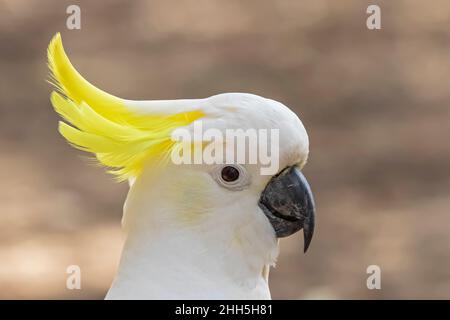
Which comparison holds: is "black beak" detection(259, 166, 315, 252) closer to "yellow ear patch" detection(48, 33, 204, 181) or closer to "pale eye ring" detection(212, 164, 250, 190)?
"pale eye ring" detection(212, 164, 250, 190)

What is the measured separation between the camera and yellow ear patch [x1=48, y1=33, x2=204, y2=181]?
2.51m

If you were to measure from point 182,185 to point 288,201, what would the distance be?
264 mm

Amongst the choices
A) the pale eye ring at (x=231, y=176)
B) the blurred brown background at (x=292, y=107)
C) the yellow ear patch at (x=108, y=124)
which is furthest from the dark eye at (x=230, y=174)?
the blurred brown background at (x=292, y=107)

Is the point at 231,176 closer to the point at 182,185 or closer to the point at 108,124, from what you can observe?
the point at 182,185

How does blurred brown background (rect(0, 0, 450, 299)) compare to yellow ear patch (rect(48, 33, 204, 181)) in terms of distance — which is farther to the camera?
blurred brown background (rect(0, 0, 450, 299))

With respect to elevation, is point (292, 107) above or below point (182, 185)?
above

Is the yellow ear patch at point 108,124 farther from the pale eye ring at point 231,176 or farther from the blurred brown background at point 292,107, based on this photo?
the blurred brown background at point 292,107

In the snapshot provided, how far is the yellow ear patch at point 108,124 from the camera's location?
251 centimetres

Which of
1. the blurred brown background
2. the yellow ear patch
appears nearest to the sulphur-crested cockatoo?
the yellow ear patch

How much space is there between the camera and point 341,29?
6.97 meters

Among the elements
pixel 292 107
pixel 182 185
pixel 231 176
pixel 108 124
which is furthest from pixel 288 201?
pixel 292 107

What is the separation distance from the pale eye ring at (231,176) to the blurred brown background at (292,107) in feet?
9.43

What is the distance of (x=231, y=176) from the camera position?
8.37 feet
